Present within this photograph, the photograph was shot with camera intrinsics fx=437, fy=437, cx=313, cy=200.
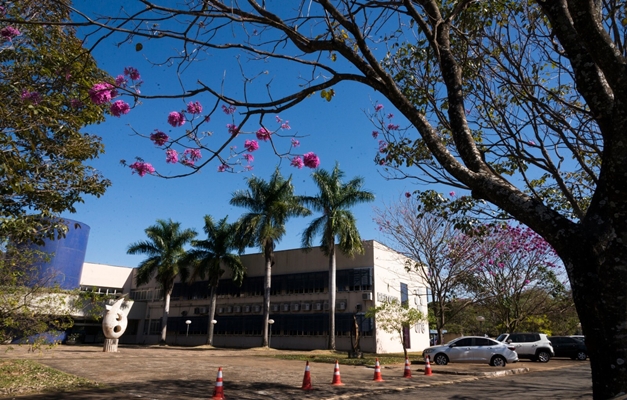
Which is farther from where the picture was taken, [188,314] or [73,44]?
[188,314]

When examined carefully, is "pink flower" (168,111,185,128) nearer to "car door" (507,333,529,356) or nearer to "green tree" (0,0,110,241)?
"green tree" (0,0,110,241)

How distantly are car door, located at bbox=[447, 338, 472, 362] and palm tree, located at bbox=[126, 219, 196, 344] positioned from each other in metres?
25.0

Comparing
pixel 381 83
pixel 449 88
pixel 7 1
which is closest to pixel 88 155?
pixel 7 1

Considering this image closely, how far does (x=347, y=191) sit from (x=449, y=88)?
89.1ft

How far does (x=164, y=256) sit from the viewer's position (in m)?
39.5

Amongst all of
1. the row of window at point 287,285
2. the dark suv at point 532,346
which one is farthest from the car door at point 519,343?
the row of window at point 287,285

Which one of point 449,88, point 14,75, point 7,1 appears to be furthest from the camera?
point 14,75

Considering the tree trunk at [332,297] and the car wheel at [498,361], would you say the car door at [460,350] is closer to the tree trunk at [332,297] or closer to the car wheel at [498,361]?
the car wheel at [498,361]

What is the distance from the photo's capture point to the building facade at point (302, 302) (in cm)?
3347

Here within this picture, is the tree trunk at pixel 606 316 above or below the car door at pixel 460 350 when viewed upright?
above

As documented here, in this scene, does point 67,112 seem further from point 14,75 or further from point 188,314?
point 188,314

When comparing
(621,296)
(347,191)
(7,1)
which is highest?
(347,191)

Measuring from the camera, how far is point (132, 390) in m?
9.98

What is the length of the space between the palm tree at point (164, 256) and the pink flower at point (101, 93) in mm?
34462
